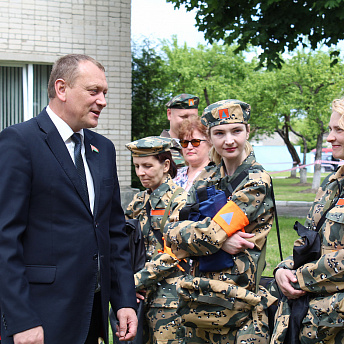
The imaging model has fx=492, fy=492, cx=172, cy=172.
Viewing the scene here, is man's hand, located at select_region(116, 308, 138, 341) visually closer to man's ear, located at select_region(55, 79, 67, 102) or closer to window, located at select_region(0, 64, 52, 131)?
man's ear, located at select_region(55, 79, 67, 102)

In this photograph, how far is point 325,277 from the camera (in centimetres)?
267

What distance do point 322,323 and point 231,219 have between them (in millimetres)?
752

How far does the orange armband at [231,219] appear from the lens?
2.90m

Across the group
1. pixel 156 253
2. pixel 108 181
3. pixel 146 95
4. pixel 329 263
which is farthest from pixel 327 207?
pixel 146 95

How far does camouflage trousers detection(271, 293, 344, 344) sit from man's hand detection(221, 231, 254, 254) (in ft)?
1.56

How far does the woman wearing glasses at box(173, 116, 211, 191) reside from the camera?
4.62 m

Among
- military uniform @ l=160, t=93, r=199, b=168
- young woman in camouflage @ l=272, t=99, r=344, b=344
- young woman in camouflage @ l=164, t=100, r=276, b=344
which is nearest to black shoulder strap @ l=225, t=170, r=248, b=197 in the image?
young woman in camouflage @ l=164, t=100, r=276, b=344

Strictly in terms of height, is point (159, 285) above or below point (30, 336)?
below

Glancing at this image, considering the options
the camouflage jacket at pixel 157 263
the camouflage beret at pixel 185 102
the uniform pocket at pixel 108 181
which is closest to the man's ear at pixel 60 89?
the uniform pocket at pixel 108 181

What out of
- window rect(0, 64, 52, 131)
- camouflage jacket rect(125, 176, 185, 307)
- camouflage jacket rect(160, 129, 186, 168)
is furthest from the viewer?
window rect(0, 64, 52, 131)

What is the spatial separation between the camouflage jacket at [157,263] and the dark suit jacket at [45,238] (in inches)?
41.5

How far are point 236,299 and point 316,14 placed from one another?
30.2ft

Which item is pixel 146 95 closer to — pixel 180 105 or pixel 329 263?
pixel 180 105

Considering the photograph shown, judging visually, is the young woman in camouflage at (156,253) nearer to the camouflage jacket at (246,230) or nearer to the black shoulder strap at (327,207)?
the camouflage jacket at (246,230)
